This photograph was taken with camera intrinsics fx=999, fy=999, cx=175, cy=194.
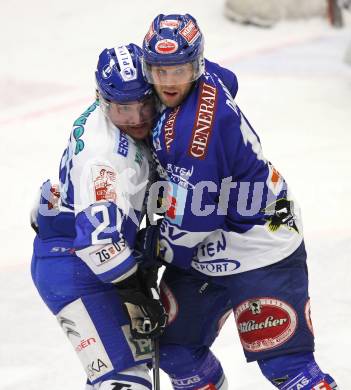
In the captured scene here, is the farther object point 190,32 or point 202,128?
point 190,32

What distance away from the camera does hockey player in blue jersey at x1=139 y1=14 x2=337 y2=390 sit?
327cm

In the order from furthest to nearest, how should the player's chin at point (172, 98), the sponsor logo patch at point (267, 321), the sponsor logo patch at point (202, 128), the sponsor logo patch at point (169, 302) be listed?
the sponsor logo patch at point (169, 302) → the sponsor logo patch at point (267, 321) → the player's chin at point (172, 98) → the sponsor logo patch at point (202, 128)

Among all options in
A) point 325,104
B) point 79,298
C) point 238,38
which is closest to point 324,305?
point 79,298

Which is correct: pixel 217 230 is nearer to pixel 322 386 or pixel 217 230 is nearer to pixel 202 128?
pixel 202 128

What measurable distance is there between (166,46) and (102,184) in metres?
0.50

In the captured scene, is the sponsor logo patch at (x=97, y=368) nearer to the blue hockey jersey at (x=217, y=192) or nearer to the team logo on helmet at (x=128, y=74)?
the blue hockey jersey at (x=217, y=192)

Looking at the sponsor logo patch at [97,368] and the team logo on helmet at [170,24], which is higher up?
the team logo on helmet at [170,24]

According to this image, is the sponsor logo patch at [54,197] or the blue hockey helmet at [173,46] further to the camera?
the sponsor logo patch at [54,197]

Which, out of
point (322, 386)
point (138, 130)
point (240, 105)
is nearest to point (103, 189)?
point (138, 130)

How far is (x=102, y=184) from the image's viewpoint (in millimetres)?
3297

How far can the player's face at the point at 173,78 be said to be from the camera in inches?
130

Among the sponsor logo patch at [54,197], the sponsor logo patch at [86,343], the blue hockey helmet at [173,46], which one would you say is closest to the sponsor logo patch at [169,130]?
the blue hockey helmet at [173,46]

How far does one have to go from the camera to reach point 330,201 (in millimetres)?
5734

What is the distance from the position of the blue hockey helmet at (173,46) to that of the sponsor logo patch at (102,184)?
0.34 m
